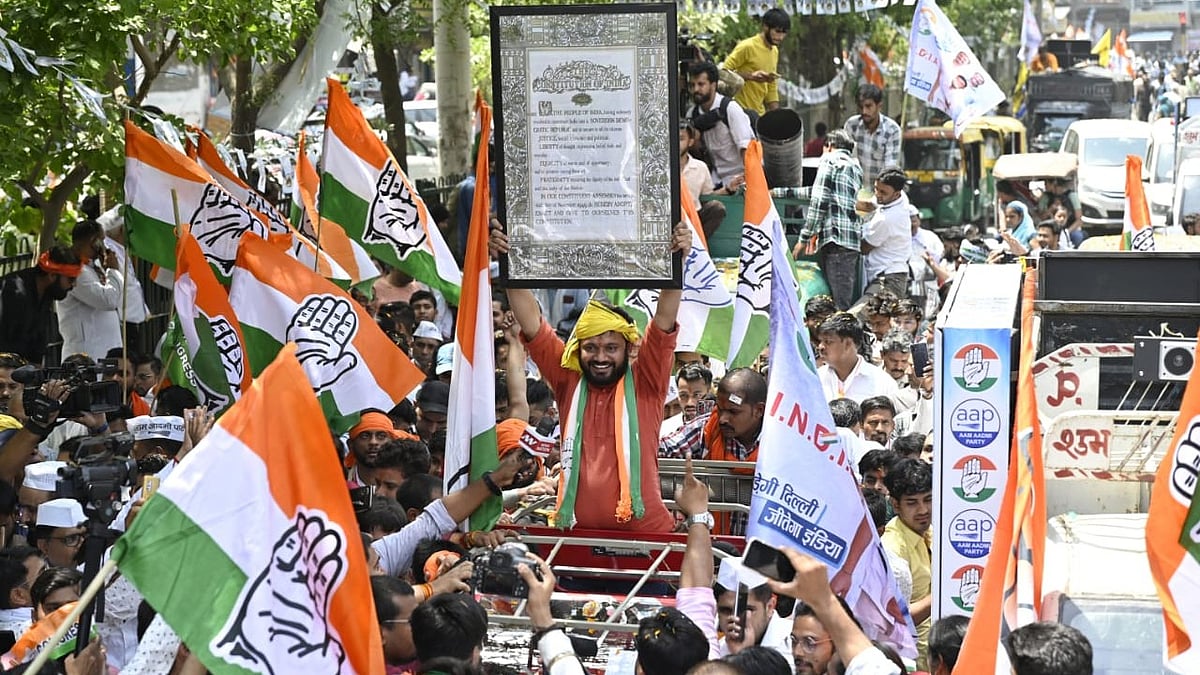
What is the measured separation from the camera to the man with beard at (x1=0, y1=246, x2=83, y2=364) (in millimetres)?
11922

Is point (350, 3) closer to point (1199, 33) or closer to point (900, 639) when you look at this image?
Answer: point (900, 639)

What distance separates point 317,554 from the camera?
517 cm

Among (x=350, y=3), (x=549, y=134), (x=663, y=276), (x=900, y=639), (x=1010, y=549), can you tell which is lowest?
(x=900, y=639)

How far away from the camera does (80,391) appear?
7691mm

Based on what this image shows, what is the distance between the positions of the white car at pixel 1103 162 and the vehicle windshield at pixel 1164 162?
493mm

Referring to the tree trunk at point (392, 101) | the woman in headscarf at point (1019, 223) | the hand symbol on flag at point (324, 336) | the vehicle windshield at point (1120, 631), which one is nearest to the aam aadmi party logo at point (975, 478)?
the vehicle windshield at point (1120, 631)

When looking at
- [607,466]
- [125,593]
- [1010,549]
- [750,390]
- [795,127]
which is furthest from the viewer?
[795,127]

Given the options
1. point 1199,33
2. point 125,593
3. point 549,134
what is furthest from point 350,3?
point 1199,33

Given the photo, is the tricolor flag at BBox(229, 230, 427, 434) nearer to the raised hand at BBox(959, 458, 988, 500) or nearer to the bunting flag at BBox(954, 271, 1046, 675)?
the raised hand at BBox(959, 458, 988, 500)

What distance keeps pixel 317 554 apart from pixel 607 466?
7.96 feet

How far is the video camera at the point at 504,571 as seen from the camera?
20.0ft

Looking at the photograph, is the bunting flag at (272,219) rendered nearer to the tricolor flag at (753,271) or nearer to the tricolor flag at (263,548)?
the tricolor flag at (753,271)

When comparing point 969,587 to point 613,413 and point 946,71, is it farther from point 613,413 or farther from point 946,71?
point 946,71

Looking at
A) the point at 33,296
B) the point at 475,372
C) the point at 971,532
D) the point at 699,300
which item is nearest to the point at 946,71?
the point at 699,300
